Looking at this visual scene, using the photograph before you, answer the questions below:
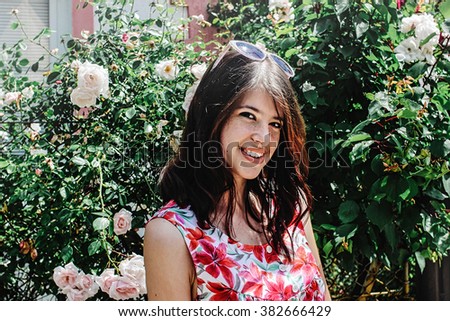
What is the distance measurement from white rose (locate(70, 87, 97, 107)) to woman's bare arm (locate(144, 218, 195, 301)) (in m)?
1.05

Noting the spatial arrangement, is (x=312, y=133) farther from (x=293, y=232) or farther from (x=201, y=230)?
(x=201, y=230)

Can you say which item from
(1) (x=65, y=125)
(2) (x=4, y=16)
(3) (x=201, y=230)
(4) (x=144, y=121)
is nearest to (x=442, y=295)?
(4) (x=144, y=121)

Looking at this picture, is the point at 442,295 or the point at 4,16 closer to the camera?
Answer: the point at 442,295

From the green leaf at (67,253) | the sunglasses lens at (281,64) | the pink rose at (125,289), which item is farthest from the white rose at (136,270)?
the sunglasses lens at (281,64)

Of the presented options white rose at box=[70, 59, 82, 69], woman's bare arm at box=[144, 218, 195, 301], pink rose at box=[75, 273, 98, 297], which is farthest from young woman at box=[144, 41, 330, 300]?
white rose at box=[70, 59, 82, 69]

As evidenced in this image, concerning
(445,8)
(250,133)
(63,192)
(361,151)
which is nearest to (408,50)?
(445,8)

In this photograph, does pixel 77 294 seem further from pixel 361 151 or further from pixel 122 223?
pixel 361 151

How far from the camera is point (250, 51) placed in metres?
1.54

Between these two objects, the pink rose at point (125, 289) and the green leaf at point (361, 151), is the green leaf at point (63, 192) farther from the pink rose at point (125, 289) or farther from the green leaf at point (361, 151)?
the green leaf at point (361, 151)

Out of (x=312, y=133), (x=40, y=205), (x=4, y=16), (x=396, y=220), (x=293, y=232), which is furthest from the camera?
(x=4, y=16)
